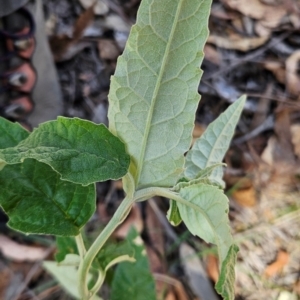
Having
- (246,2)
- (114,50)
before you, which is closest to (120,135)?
(114,50)

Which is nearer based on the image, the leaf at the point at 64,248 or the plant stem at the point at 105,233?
the plant stem at the point at 105,233

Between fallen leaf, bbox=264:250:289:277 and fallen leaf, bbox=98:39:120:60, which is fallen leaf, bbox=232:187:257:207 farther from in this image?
fallen leaf, bbox=98:39:120:60

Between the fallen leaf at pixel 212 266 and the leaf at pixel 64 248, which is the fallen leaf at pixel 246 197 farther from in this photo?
the leaf at pixel 64 248

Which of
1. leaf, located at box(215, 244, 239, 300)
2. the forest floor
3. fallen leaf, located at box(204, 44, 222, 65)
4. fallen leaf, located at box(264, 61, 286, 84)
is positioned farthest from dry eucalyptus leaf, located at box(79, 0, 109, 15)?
leaf, located at box(215, 244, 239, 300)

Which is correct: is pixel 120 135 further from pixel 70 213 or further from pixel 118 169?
pixel 70 213

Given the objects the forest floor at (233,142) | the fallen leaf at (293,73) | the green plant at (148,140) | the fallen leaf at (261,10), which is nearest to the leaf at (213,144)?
the green plant at (148,140)

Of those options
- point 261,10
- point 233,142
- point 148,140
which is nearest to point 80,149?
point 148,140
